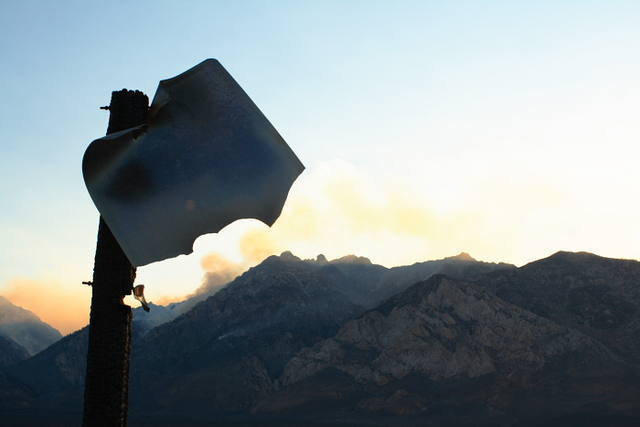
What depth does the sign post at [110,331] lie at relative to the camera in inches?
206

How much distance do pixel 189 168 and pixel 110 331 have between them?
1501mm

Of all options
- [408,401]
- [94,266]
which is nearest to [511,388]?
[408,401]

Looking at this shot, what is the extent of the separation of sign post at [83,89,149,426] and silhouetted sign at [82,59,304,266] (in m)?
0.55

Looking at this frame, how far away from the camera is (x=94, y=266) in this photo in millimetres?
5492

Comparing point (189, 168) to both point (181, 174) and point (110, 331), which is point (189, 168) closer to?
point (181, 174)

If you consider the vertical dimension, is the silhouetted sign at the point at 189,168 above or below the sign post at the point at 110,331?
above

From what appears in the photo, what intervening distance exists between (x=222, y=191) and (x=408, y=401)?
657 ft

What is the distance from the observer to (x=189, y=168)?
16.5 feet

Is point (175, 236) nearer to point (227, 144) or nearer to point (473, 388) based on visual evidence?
point (227, 144)

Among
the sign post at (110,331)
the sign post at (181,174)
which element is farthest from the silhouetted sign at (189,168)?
the sign post at (110,331)

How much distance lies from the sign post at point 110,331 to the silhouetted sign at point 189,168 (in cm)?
55

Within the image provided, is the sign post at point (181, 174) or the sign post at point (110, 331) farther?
the sign post at point (110, 331)

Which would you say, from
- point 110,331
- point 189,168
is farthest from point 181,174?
point 110,331

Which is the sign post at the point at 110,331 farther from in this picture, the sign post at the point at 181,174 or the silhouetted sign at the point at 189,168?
the silhouetted sign at the point at 189,168
